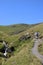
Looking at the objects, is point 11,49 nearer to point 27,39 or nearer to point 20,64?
point 27,39

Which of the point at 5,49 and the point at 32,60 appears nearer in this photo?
the point at 32,60

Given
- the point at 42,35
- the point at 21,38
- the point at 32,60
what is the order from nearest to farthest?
the point at 32,60 → the point at 42,35 → the point at 21,38

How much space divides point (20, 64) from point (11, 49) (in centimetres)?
4659

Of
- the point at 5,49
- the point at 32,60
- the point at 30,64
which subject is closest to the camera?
the point at 30,64

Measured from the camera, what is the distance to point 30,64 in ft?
127

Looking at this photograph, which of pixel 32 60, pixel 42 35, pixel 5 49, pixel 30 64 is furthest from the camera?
pixel 42 35

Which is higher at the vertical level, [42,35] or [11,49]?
[42,35]

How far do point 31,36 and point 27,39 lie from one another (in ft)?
8.73

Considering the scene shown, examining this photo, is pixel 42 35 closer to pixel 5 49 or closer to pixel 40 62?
pixel 5 49

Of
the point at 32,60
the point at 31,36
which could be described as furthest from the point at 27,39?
the point at 32,60

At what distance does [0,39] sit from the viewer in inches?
3937

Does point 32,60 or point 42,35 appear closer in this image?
point 32,60

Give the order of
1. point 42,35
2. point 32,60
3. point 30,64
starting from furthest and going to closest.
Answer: point 42,35 → point 32,60 → point 30,64

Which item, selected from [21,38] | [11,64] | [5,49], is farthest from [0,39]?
[11,64]
